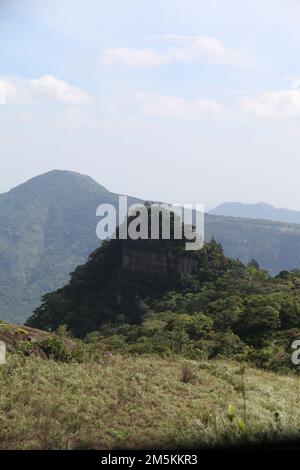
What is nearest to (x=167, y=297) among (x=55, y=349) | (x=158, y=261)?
(x=158, y=261)

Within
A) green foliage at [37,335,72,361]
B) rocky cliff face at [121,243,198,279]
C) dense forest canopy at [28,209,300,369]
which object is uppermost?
green foliage at [37,335,72,361]

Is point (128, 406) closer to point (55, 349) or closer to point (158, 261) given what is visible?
point (55, 349)


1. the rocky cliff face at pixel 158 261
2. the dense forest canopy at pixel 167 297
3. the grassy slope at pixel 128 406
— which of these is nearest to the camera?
the grassy slope at pixel 128 406

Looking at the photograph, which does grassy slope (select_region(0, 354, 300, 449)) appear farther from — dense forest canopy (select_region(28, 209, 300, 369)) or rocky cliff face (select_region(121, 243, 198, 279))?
rocky cliff face (select_region(121, 243, 198, 279))

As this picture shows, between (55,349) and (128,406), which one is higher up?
(55,349)

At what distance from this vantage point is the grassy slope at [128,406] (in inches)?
291

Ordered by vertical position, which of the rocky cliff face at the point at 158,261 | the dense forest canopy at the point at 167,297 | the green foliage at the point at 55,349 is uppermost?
the green foliage at the point at 55,349

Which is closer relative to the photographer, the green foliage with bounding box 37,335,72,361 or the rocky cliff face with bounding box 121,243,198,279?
the green foliage with bounding box 37,335,72,361

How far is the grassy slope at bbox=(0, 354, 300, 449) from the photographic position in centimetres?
739

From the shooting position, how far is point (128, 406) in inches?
358

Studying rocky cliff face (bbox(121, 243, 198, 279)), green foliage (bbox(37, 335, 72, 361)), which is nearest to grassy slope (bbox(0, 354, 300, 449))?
green foliage (bbox(37, 335, 72, 361))

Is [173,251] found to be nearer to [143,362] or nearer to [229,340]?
[229,340]

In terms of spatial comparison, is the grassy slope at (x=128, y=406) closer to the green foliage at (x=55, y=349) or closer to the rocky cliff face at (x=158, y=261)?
the green foliage at (x=55, y=349)

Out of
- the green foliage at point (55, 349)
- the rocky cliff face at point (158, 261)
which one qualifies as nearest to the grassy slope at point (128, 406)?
the green foliage at point (55, 349)
